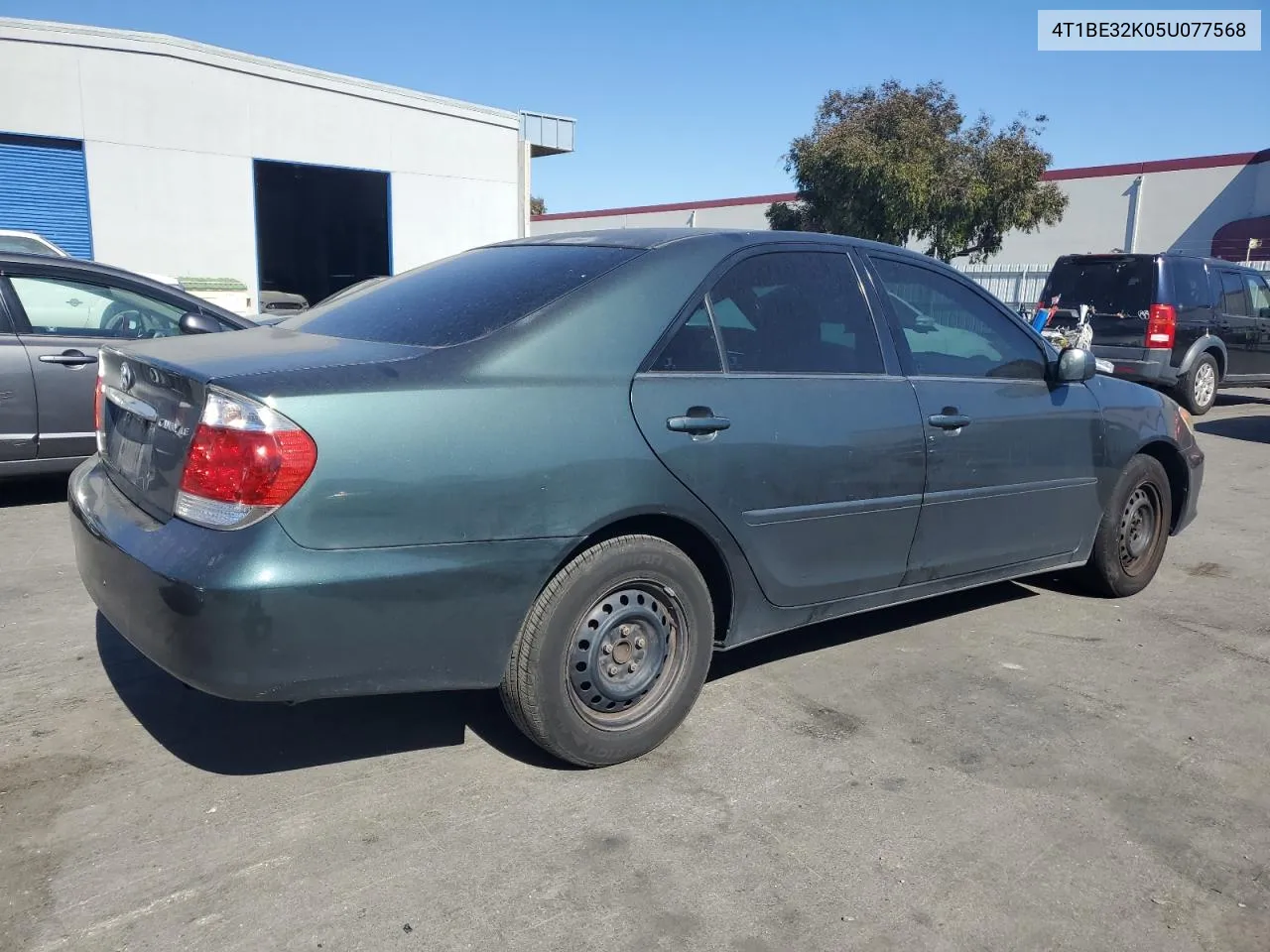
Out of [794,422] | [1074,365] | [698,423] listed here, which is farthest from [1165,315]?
[698,423]

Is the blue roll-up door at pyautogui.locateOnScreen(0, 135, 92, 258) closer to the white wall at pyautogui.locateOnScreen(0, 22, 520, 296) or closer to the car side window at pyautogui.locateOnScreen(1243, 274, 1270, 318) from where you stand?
the white wall at pyautogui.locateOnScreen(0, 22, 520, 296)

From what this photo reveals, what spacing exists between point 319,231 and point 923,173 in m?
17.0

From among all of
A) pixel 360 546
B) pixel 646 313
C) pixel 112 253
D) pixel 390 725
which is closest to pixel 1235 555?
pixel 646 313

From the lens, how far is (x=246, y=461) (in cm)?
256

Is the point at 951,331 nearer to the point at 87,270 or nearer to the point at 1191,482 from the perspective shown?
the point at 1191,482

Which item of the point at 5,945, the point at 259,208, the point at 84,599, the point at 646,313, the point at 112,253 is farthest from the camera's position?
the point at 259,208

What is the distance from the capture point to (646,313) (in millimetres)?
3219

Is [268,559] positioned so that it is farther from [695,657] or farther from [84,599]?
[84,599]

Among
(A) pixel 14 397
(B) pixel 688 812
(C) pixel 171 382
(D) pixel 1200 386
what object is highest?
(C) pixel 171 382

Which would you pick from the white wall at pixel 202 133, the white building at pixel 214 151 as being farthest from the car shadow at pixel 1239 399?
the white wall at pixel 202 133

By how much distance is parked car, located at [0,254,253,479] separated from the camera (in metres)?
5.90

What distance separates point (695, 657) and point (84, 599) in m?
2.91

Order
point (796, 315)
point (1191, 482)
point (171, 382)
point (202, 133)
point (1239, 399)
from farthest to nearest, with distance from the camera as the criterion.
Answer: point (202, 133)
point (1239, 399)
point (1191, 482)
point (796, 315)
point (171, 382)

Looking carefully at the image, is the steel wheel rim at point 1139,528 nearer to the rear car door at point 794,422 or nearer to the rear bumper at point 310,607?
the rear car door at point 794,422
